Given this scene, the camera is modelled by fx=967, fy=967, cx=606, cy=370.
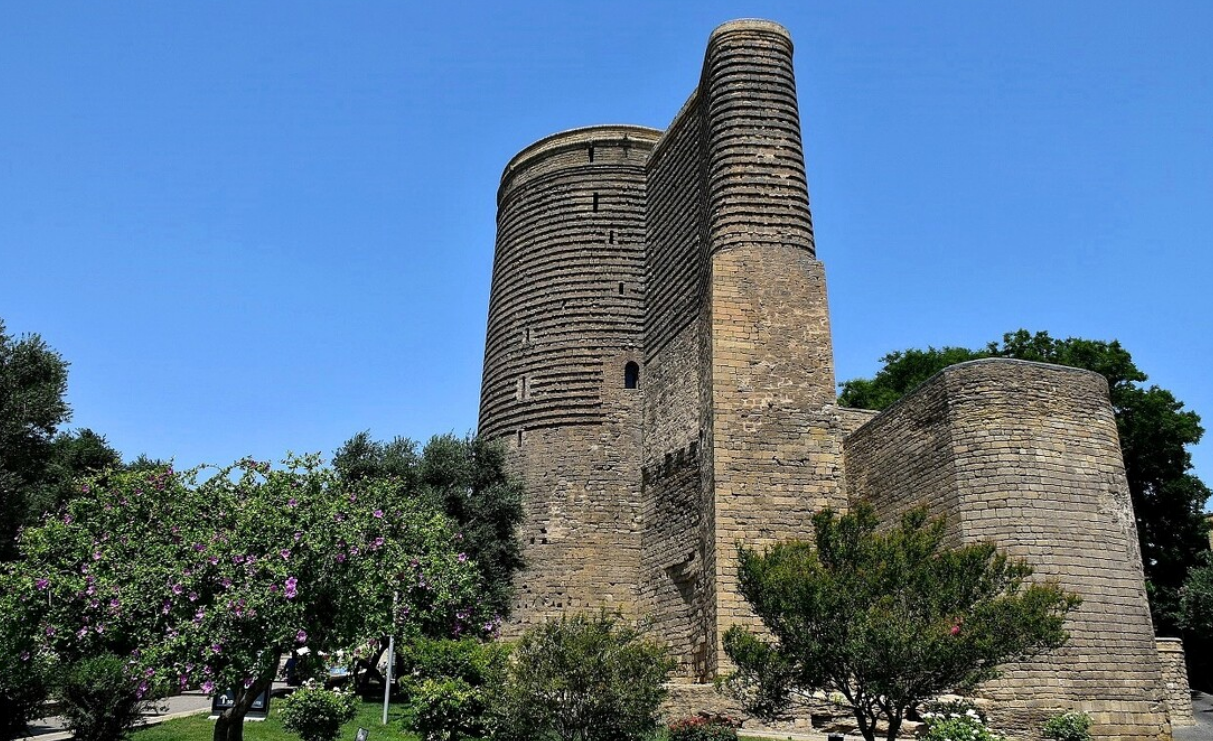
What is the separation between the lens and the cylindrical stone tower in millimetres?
19484

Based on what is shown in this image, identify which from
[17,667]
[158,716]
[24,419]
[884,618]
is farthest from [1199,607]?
[24,419]

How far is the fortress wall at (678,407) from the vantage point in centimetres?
1677

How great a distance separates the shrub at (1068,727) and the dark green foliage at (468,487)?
10144 mm

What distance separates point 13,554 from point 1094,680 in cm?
A: 1858

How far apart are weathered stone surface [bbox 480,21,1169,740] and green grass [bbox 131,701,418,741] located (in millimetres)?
4200

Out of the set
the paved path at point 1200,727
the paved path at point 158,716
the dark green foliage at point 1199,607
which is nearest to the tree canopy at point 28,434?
the paved path at point 158,716

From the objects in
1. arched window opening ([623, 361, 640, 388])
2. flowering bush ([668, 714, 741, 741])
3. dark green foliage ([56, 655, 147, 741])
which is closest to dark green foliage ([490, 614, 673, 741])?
flowering bush ([668, 714, 741, 741])

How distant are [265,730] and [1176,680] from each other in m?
13.7

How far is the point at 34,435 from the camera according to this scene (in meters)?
18.6

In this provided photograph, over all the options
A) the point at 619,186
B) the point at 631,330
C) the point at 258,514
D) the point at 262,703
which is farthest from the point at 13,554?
the point at 619,186

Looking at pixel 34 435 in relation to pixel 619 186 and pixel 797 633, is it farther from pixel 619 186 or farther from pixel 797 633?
pixel 797 633

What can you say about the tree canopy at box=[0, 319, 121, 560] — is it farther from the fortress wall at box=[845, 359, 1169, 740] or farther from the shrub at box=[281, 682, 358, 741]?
the fortress wall at box=[845, 359, 1169, 740]

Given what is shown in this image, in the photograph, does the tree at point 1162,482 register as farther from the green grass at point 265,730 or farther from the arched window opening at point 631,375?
the green grass at point 265,730

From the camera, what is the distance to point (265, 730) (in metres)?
13.1
